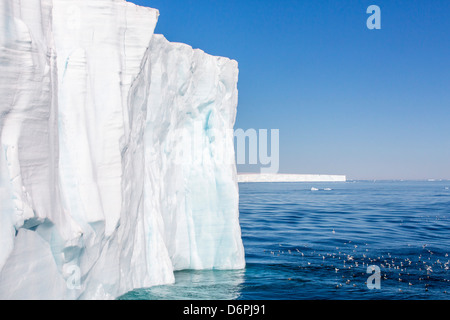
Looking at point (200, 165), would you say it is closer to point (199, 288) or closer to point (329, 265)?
point (199, 288)

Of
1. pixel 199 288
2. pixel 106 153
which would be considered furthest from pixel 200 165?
pixel 106 153

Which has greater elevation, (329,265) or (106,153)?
(106,153)

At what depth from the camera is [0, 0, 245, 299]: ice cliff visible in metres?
7.73

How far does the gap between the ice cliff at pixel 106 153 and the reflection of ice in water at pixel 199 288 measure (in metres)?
0.35

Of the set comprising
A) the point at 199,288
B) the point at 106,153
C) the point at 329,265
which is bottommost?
the point at 329,265

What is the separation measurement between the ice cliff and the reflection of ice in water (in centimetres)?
35

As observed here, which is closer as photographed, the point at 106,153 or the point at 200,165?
the point at 106,153

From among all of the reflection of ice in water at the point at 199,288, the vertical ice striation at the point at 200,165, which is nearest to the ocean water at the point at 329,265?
the reflection of ice in water at the point at 199,288

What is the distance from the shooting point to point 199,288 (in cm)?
1347

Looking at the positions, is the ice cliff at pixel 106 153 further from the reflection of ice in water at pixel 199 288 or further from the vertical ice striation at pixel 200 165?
the reflection of ice in water at pixel 199 288

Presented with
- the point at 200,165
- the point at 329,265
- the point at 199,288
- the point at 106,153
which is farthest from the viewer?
the point at 329,265

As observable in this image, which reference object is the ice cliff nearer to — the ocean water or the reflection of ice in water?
the reflection of ice in water

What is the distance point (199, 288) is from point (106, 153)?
516 cm

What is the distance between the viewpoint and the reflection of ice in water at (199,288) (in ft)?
39.4
